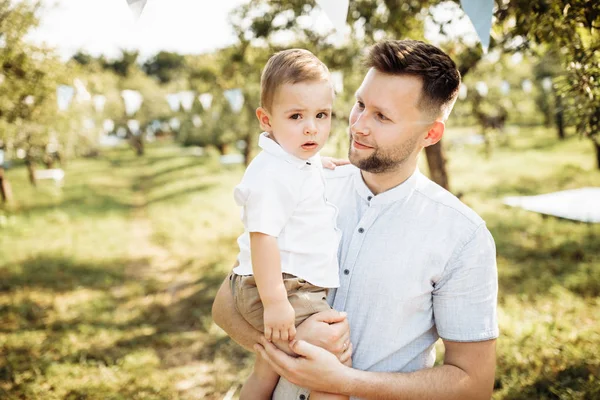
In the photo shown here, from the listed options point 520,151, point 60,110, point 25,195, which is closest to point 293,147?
point 60,110

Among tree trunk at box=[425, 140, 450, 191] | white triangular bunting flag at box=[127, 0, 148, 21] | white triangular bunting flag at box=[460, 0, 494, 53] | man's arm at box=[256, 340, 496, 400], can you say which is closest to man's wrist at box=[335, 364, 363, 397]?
man's arm at box=[256, 340, 496, 400]

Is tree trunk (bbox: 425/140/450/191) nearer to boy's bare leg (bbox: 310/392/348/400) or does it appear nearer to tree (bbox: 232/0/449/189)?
tree (bbox: 232/0/449/189)

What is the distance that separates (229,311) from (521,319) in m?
4.18

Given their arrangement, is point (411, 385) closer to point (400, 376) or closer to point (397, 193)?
point (400, 376)

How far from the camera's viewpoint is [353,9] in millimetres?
5352

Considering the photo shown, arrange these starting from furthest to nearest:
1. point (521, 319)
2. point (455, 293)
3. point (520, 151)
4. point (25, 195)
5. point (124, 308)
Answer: point (520, 151), point (25, 195), point (124, 308), point (521, 319), point (455, 293)

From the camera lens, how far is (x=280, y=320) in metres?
1.80

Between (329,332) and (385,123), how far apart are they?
3.02 feet

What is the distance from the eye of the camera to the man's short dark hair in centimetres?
202

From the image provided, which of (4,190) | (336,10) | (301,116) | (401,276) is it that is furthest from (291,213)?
(4,190)

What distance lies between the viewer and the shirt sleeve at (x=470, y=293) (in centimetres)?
185

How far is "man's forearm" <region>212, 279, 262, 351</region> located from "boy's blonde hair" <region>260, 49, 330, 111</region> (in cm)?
88

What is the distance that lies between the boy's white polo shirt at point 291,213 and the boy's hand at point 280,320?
157 mm

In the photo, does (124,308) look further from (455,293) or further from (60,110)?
(60,110)
